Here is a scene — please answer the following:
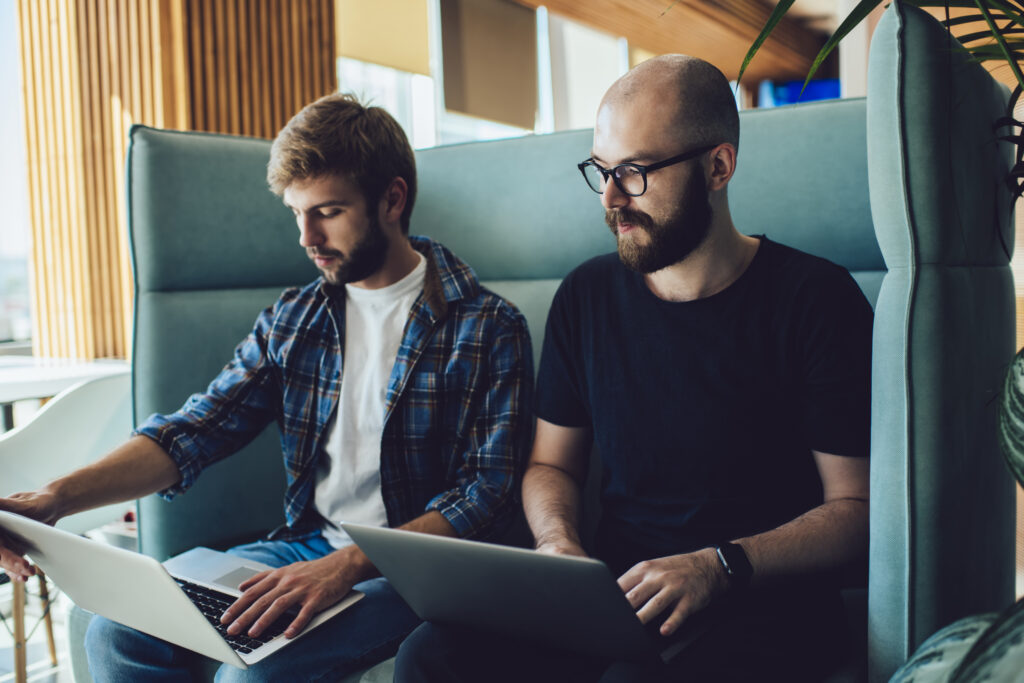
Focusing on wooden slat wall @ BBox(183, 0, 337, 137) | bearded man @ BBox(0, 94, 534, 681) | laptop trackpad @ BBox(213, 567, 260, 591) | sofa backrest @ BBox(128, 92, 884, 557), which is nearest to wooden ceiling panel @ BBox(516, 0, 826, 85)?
wooden slat wall @ BBox(183, 0, 337, 137)

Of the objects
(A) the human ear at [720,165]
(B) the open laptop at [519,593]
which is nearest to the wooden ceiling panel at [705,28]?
(A) the human ear at [720,165]

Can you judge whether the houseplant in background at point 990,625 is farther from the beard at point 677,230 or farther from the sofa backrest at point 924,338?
the beard at point 677,230

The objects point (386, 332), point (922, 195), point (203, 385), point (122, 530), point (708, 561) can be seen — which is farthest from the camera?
point (122, 530)

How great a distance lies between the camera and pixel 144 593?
3.34 feet

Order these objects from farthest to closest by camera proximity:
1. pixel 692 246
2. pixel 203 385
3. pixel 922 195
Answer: pixel 203 385, pixel 692 246, pixel 922 195

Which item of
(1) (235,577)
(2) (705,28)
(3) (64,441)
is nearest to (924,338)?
(1) (235,577)

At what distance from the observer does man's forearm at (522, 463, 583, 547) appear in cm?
126

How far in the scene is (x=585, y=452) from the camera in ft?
4.73

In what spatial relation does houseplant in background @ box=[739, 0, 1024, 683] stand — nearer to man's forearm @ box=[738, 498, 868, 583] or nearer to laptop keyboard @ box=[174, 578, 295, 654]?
man's forearm @ box=[738, 498, 868, 583]

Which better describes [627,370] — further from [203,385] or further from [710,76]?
[203,385]

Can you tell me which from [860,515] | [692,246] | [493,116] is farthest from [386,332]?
[493,116]

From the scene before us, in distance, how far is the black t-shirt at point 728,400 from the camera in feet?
3.83

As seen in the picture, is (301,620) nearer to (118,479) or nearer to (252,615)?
(252,615)

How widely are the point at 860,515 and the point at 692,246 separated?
459 millimetres
